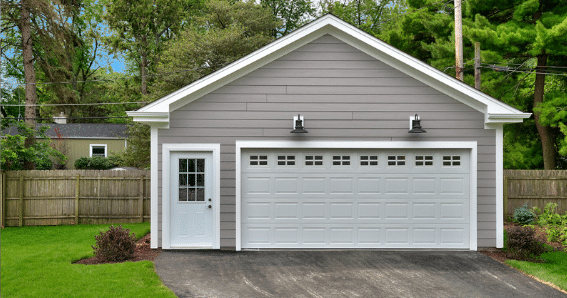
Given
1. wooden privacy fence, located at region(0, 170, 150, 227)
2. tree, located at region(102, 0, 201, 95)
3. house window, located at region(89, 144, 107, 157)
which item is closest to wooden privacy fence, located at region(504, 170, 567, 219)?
wooden privacy fence, located at region(0, 170, 150, 227)

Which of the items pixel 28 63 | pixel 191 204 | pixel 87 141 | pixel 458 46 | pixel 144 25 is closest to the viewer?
pixel 191 204

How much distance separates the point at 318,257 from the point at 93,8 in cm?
2970

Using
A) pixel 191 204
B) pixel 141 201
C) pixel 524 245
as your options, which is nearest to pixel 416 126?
pixel 524 245

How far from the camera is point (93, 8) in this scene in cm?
3102

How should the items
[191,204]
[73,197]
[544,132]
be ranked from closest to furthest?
1. [191,204]
2. [73,197]
3. [544,132]

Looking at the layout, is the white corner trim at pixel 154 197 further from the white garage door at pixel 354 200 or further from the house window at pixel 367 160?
the house window at pixel 367 160

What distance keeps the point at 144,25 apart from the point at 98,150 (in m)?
8.32

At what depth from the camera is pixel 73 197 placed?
1217 centimetres

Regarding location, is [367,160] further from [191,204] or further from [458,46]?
[458,46]

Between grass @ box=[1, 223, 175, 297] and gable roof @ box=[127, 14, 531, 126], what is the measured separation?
2.87 m

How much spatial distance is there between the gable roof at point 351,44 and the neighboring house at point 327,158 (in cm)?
4

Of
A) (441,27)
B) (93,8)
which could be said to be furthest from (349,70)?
(93,8)

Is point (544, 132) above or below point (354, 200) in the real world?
above

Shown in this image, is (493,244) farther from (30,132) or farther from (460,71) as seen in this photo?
(30,132)
